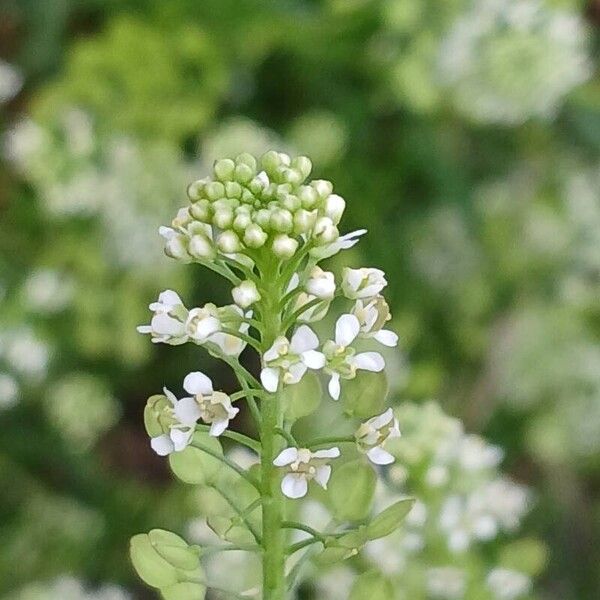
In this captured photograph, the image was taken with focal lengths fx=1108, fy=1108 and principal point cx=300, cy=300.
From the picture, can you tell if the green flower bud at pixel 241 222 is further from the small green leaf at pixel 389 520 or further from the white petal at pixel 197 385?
the small green leaf at pixel 389 520

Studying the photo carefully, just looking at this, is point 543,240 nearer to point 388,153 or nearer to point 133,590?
point 388,153

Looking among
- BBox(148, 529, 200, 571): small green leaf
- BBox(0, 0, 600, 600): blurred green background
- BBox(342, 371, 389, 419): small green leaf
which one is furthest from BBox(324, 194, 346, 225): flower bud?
BBox(0, 0, 600, 600): blurred green background

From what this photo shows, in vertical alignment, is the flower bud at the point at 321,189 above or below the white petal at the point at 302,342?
above

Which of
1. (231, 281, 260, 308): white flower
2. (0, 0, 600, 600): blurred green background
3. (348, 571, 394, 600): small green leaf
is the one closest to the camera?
(231, 281, 260, 308): white flower

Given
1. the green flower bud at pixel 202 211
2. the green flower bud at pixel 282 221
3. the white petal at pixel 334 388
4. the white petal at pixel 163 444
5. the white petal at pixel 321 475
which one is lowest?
the white petal at pixel 321 475

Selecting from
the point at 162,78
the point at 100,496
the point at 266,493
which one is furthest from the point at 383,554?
the point at 162,78

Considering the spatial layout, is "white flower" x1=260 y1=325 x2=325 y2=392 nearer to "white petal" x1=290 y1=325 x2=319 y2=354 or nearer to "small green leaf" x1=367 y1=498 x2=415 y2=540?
"white petal" x1=290 y1=325 x2=319 y2=354

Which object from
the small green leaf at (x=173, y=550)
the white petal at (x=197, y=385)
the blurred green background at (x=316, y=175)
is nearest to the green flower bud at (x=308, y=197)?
the white petal at (x=197, y=385)
